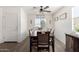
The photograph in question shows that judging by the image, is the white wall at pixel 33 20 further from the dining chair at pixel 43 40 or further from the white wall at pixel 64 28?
the dining chair at pixel 43 40

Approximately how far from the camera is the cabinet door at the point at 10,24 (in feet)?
28.2

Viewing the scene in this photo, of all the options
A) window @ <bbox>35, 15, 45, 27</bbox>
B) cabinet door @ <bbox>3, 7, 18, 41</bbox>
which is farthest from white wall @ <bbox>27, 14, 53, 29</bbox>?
cabinet door @ <bbox>3, 7, 18, 41</bbox>

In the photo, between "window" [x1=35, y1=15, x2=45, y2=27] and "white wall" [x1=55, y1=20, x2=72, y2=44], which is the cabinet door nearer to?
"white wall" [x1=55, y1=20, x2=72, y2=44]

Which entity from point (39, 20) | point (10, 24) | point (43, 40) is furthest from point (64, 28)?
point (39, 20)

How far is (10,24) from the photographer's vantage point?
8.65 m

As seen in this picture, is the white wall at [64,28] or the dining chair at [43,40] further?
the white wall at [64,28]

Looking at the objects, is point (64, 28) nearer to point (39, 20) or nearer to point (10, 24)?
point (10, 24)

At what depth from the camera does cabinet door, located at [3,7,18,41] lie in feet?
28.2

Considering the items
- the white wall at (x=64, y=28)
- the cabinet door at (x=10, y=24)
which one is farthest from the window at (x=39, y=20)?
the cabinet door at (x=10, y=24)

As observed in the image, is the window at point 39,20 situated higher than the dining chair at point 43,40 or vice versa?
the window at point 39,20

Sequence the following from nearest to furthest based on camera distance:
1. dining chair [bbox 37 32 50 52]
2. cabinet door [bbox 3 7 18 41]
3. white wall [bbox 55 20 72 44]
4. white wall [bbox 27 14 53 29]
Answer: dining chair [bbox 37 32 50 52], white wall [bbox 55 20 72 44], cabinet door [bbox 3 7 18 41], white wall [bbox 27 14 53 29]
